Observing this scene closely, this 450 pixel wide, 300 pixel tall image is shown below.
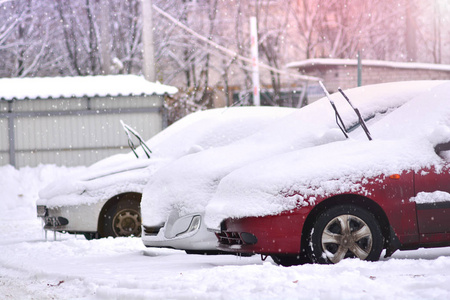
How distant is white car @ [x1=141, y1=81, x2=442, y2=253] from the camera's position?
813 cm

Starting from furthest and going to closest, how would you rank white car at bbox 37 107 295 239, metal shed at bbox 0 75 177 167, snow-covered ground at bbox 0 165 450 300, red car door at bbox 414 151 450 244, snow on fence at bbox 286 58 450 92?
1. snow on fence at bbox 286 58 450 92
2. metal shed at bbox 0 75 177 167
3. white car at bbox 37 107 295 239
4. red car door at bbox 414 151 450 244
5. snow-covered ground at bbox 0 165 450 300

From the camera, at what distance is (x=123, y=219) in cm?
1060

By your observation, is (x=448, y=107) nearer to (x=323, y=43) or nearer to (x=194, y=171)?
(x=194, y=171)

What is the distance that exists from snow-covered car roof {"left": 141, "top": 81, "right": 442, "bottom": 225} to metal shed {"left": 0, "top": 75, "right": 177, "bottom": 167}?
11.5m

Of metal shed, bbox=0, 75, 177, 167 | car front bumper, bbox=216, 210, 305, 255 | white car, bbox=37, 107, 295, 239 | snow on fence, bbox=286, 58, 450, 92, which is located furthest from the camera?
snow on fence, bbox=286, 58, 450, 92

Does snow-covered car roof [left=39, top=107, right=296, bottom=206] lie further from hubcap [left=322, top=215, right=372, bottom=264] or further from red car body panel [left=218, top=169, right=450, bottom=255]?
hubcap [left=322, top=215, right=372, bottom=264]

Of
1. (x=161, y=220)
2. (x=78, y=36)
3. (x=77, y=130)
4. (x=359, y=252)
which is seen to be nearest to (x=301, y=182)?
(x=359, y=252)

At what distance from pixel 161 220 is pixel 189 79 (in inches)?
1140

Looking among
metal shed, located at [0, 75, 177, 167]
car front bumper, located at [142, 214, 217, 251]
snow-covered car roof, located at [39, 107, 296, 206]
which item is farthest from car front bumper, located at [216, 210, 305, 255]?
metal shed, located at [0, 75, 177, 167]

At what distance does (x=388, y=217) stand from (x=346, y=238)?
394 mm

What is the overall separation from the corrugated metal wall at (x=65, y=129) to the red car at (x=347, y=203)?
1333 cm

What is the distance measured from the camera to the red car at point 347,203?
7074 millimetres

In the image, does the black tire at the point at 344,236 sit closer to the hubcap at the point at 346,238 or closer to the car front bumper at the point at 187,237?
the hubcap at the point at 346,238

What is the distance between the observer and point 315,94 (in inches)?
920
